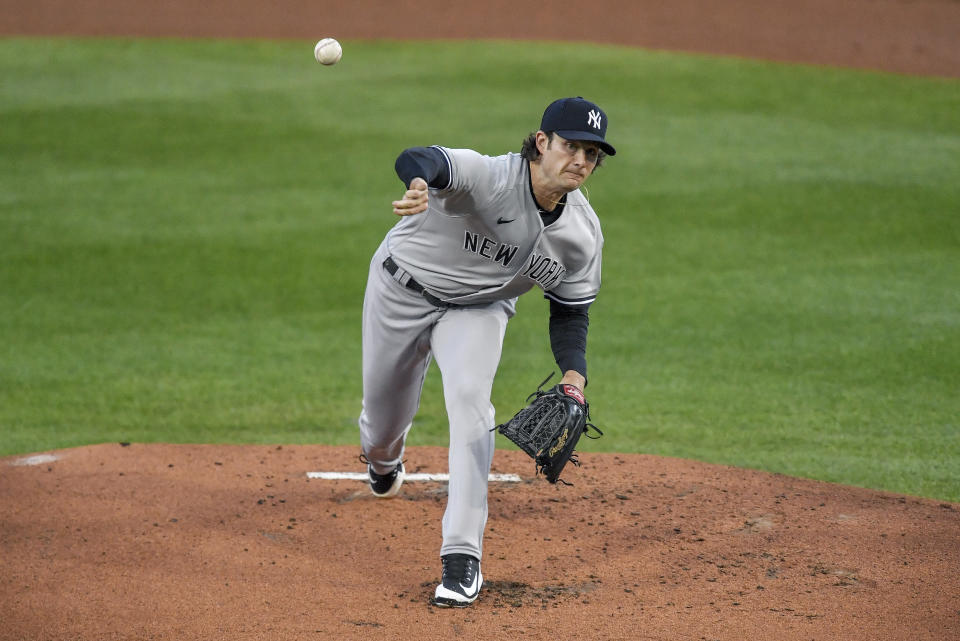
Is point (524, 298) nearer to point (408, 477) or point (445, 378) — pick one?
point (408, 477)

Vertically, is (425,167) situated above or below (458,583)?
above

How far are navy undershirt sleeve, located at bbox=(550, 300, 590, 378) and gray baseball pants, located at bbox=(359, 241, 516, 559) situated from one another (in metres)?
0.22

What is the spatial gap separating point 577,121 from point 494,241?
59cm

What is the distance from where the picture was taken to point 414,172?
4047 mm

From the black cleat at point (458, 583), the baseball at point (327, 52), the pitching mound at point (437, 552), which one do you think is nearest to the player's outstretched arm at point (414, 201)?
the black cleat at point (458, 583)

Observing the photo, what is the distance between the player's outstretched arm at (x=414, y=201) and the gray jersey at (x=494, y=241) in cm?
31

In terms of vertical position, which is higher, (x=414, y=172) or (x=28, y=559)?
(x=414, y=172)

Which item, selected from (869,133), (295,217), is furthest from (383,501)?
(869,133)

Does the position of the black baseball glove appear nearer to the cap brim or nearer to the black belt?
the black belt

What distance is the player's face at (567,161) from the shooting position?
4.34 meters

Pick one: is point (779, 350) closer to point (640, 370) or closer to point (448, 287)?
point (640, 370)

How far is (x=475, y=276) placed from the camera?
4605 mm

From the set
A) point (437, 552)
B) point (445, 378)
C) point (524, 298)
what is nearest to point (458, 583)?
point (437, 552)

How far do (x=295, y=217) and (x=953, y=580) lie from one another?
7915mm
